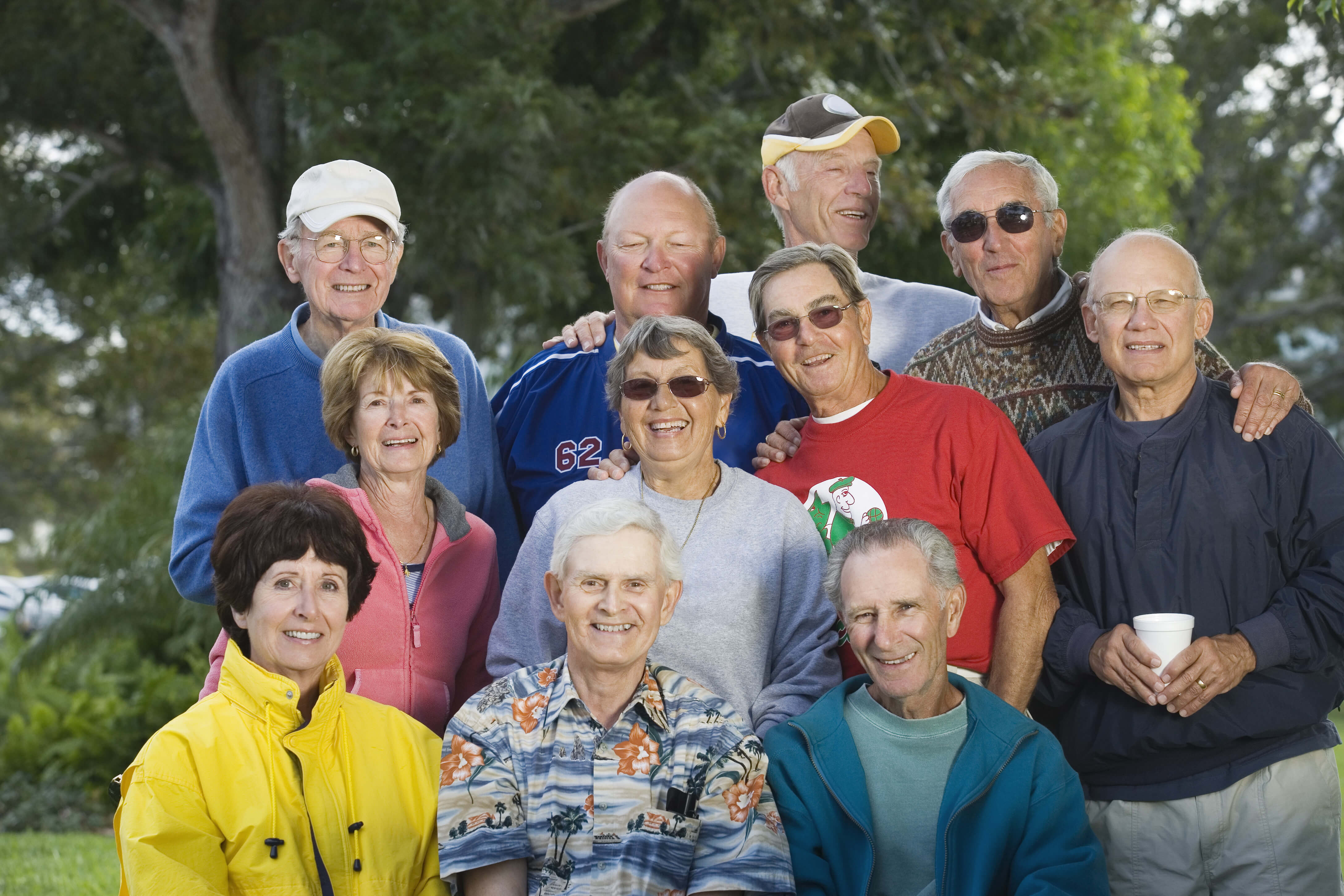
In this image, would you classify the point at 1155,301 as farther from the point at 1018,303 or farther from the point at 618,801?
the point at 618,801

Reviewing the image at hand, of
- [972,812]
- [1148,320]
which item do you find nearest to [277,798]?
[972,812]

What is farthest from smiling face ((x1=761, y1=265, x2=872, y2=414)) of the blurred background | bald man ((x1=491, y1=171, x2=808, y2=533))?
the blurred background

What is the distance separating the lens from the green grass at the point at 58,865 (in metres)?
7.36

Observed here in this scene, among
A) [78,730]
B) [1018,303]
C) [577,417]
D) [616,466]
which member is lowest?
[78,730]

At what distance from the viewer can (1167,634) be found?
10.9ft

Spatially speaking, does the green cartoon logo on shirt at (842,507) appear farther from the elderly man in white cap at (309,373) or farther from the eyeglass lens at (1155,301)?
the elderly man in white cap at (309,373)

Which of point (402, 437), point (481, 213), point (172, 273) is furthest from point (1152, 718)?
point (172, 273)

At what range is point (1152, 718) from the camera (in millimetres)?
3482

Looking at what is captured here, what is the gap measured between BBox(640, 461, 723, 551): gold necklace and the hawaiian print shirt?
18.7 inches

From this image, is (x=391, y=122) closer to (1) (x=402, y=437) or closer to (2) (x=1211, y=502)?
(1) (x=402, y=437)

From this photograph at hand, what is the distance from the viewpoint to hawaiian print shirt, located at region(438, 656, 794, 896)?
3.07m

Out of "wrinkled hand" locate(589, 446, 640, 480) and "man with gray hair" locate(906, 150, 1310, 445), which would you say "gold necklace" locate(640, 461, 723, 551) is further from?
"man with gray hair" locate(906, 150, 1310, 445)

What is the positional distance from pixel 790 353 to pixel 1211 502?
1.20m

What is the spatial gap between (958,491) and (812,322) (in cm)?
62
